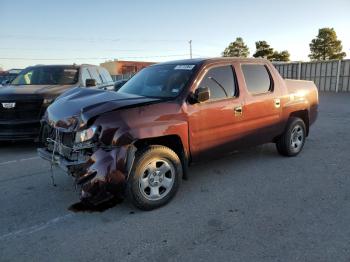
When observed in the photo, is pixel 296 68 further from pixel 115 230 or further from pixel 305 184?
pixel 115 230

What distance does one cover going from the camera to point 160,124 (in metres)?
3.97

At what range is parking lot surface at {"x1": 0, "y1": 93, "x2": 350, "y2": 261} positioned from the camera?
3055 millimetres

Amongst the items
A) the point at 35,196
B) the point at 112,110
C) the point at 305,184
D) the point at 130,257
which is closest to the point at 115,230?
the point at 130,257

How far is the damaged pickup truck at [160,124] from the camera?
3691 mm

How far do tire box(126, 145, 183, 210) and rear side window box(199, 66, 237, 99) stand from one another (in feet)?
3.72

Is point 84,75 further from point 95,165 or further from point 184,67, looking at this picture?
point 95,165

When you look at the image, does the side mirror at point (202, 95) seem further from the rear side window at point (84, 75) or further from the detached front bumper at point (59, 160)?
the rear side window at point (84, 75)

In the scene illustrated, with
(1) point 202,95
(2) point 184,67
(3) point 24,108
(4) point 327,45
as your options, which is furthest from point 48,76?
(4) point 327,45

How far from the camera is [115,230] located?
138 inches

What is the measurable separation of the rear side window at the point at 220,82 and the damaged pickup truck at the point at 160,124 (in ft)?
0.05

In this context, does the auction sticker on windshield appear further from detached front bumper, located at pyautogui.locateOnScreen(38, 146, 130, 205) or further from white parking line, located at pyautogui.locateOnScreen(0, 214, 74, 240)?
white parking line, located at pyautogui.locateOnScreen(0, 214, 74, 240)

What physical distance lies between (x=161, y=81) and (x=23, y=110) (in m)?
3.61

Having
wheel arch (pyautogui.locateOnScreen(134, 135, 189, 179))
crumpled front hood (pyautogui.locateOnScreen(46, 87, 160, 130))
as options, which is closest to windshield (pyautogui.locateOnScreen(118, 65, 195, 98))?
crumpled front hood (pyautogui.locateOnScreen(46, 87, 160, 130))

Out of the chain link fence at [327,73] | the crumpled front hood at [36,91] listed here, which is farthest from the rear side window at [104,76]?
the chain link fence at [327,73]
